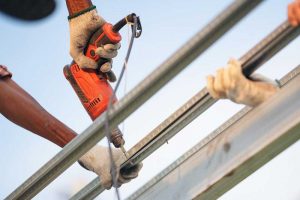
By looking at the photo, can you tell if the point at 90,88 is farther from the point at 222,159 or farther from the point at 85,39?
the point at 222,159

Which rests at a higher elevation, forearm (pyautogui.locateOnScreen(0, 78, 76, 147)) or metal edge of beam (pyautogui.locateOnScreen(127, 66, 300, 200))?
forearm (pyautogui.locateOnScreen(0, 78, 76, 147))

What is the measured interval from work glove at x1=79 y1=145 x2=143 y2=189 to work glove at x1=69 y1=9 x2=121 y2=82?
0.42m

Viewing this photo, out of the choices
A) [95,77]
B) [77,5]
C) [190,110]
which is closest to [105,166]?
[190,110]

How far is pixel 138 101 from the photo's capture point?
1071 mm

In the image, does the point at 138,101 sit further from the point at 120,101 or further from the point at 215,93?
the point at 215,93

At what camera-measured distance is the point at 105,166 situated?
1.50 meters

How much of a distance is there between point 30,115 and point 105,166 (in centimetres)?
29

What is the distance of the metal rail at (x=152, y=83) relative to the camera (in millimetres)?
956

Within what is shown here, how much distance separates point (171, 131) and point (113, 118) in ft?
0.65

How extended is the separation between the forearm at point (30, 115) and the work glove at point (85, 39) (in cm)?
33

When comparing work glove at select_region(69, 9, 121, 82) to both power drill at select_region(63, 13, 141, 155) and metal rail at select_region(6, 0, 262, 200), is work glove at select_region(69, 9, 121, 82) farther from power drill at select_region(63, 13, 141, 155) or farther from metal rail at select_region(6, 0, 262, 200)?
metal rail at select_region(6, 0, 262, 200)

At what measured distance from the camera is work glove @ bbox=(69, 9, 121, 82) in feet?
6.18

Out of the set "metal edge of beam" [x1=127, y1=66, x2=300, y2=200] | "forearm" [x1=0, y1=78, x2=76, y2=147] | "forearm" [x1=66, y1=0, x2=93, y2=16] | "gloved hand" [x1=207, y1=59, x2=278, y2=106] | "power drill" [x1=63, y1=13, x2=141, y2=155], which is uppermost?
"forearm" [x1=66, y1=0, x2=93, y2=16]

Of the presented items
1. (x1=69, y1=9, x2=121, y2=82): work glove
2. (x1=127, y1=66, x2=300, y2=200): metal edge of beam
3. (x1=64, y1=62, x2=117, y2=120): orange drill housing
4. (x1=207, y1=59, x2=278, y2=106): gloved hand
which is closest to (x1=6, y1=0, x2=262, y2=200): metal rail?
(x1=207, y1=59, x2=278, y2=106): gloved hand
